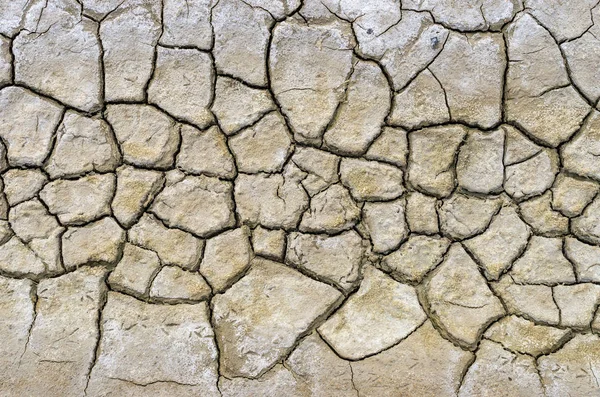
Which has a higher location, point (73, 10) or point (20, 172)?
point (73, 10)

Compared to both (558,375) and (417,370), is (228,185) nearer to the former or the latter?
(417,370)

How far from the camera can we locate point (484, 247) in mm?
2613

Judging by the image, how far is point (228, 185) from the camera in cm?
270

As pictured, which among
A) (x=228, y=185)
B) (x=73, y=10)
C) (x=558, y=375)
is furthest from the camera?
(x=73, y=10)

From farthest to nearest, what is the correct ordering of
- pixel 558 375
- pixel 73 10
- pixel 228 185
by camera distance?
→ 1. pixel 73 10
2. pixel 228 185
3. pixel 558 375

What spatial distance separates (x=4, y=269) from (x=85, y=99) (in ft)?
2.90

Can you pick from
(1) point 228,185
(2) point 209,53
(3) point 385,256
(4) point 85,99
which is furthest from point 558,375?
(4) point 85,99

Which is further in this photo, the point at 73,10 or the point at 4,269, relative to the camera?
the point at 73,10

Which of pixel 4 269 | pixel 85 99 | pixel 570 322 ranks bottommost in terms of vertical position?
pixel 4 269

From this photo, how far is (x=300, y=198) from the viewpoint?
2.68m

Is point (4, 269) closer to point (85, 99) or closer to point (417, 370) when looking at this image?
point (85, 99)

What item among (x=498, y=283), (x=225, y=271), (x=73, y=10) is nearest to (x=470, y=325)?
(x=498, y=283)

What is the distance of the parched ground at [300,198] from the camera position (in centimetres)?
253

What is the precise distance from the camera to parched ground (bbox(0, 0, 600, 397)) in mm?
2533
